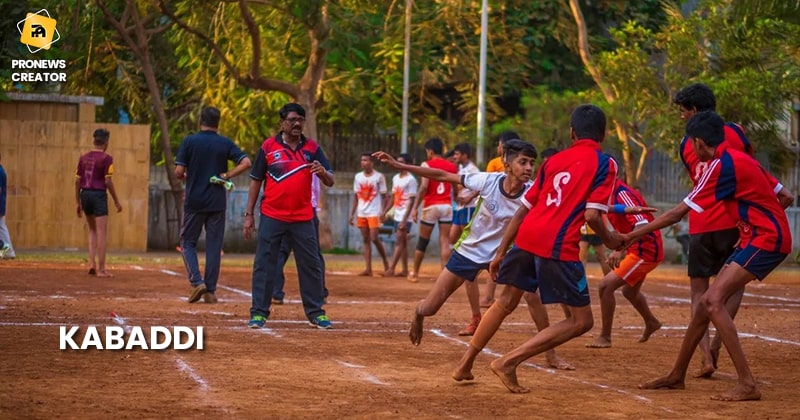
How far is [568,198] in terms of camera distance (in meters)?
9.02

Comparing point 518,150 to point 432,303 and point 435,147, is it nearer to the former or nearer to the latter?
point 432,303

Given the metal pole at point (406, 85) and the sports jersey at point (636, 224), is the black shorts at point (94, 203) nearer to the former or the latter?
the sports jersey at point (636, 224)

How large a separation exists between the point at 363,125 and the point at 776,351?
2379 centimetres

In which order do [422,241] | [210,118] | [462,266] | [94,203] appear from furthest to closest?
[422,241] < [94,203] < [210,118] < [462,266]

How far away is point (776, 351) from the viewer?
12.1 m

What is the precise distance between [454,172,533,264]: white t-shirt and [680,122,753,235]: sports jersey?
4.09 feet

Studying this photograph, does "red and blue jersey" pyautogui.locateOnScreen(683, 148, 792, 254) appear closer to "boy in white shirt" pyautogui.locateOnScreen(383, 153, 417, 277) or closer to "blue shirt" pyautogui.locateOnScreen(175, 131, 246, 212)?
"blue shirt" pyautogui.locateOnScreen(175, 131, 246, 212)

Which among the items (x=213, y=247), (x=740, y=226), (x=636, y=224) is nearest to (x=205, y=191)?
(x=213, y=247)

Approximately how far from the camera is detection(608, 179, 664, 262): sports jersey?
12305 millimetres

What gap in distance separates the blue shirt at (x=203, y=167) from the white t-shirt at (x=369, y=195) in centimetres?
717

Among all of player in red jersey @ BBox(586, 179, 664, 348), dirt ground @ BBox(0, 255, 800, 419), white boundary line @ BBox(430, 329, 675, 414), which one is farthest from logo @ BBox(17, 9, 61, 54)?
player in red jersey @ BBox(586, 179, 664, 348)

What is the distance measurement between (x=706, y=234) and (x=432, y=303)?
6.73ft

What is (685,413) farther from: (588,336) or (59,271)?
(59,271)

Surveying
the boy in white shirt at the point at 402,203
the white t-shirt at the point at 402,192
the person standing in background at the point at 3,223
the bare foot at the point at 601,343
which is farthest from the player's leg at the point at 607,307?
the person standing in background at the point at 3,223
